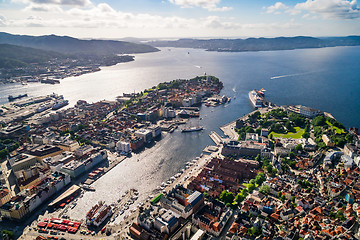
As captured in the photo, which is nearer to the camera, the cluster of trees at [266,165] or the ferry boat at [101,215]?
the ferry boat at [101,215]

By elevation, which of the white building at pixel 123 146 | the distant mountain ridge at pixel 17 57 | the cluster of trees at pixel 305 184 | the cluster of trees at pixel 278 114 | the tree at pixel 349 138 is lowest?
the white building at pixel 123 146

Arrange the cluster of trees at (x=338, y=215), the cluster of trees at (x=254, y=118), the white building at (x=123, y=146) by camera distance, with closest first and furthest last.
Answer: the cluster of trees at (x=338, y=215) < the white building at (x=123, y=146) < the cluster of trees at (x=254, y=118)

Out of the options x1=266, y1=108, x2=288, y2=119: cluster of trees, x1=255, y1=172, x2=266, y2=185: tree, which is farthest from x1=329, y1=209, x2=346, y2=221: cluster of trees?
x1=266, y1=108, x2=288, y2=119: cluster of trees

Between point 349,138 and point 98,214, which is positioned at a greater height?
point 349,138

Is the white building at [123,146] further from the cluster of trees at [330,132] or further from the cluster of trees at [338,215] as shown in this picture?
the cluster of trees at [330,132]

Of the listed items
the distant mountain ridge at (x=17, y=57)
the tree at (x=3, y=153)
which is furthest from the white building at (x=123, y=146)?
the distant mountain ridge at (x=17, y=57)

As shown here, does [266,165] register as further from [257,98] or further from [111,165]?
[257,98]

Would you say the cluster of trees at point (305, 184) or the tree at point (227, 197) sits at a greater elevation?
the cluster of trees at point (305, 184)

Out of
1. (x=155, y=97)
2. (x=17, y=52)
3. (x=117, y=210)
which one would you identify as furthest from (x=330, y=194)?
(x=17, y=52)

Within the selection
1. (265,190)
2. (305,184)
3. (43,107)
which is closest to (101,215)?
(265,190)

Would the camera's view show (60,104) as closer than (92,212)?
No

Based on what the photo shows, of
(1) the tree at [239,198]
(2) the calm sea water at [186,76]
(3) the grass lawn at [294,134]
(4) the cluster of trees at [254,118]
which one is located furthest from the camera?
(4) the cluster of trees at [254,118]
